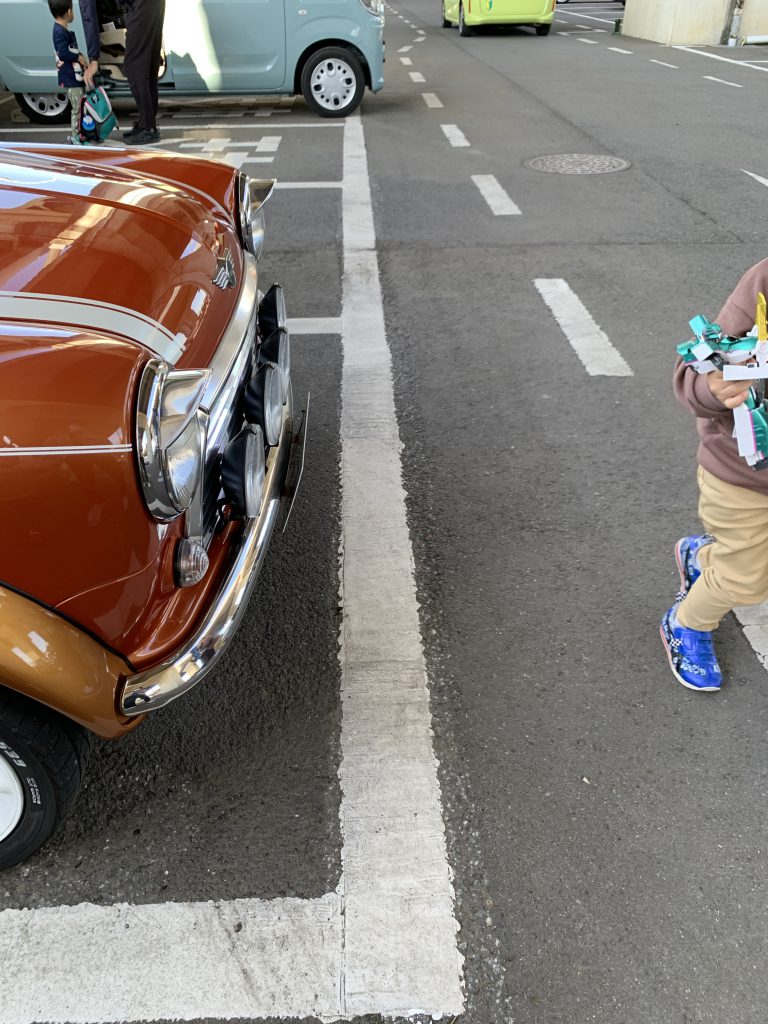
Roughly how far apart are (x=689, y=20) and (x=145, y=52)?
14590mm

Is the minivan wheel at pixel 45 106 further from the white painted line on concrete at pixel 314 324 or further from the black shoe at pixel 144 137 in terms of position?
the white painted line on concrete at pixel 314 324

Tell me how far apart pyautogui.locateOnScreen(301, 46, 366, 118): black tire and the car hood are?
27.4ft

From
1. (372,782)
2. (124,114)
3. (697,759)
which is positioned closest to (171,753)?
(372,782)

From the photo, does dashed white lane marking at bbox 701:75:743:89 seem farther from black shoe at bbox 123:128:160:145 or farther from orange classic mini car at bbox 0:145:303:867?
orange classic mini car at bbox 0:145:303:867

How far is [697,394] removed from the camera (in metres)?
1.81

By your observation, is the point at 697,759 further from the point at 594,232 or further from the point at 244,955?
the point at 594,232

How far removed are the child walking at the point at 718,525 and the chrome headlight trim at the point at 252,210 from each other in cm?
149

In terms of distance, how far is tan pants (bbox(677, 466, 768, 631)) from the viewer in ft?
6.51

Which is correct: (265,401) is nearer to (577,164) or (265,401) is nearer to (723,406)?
(723,406)

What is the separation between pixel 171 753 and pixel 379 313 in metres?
3.10

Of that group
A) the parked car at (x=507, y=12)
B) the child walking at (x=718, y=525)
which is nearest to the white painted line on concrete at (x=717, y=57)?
the parked car at (x=507, y=12)

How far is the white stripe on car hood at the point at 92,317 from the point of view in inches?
61.9

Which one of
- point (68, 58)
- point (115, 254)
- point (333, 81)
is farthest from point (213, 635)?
point (333, 81)

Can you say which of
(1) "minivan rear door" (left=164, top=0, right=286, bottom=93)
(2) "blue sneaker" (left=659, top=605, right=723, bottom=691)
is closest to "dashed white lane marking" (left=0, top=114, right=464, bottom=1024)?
(2) "blue sneaker" (left=659, top=605, right=723, bottom=691)
